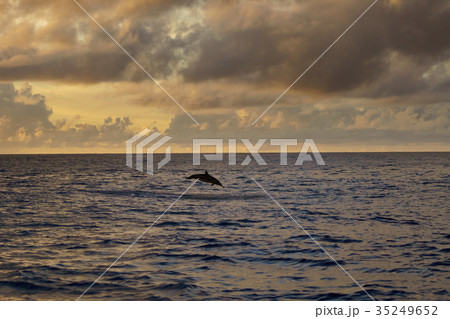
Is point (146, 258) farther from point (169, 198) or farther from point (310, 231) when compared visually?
point (169, 198)

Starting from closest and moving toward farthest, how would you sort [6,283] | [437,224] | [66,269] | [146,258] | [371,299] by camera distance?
1. [371,299]
2. [6,283]
3. [66,269]
4. [146,258]
5. [437,224]

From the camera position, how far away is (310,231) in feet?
87.8

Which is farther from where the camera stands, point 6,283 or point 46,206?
point 46,206

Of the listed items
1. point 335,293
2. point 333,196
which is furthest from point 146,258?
point 333,196

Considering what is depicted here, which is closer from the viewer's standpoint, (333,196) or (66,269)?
(66,269)

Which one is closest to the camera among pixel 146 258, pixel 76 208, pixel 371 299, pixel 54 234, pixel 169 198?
pixel 371 299

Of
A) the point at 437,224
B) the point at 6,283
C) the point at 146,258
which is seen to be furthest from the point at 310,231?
the point at 6,283

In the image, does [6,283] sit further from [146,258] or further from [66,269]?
[146,258]

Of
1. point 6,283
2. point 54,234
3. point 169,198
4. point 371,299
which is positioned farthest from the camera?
point 169,198

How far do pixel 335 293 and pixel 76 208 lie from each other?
2769cm

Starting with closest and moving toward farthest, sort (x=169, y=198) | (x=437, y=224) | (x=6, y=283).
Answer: (x=6, y=283)
(x=437, y=224)
(x=169, y=198)

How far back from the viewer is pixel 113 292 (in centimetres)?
1530

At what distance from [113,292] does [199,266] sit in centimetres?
427

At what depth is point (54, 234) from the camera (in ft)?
84.5
